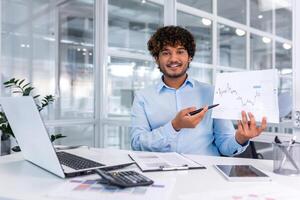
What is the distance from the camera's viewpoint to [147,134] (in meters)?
1.54

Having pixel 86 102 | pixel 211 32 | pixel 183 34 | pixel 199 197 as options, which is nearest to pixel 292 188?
pixel 199 197

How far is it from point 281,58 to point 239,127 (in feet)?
5.74

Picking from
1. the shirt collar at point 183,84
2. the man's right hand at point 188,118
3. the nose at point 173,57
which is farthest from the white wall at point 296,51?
the man's right hand at point 188,118

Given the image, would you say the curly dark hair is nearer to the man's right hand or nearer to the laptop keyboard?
the man's right hand

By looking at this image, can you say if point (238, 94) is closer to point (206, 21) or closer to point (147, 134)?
point (147, 134)

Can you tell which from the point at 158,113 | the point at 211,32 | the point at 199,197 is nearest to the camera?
the point at 199,197

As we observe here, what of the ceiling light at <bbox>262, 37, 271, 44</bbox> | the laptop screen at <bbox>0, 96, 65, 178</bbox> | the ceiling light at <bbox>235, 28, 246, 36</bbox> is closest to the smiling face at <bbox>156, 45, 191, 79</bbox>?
the laptop screen at <bbox>0, 96, 65, 178</bbox>

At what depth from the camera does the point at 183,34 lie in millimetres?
1787

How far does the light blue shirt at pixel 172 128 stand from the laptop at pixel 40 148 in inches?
12.3

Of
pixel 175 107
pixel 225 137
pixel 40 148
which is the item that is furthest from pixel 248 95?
pixel 40 148

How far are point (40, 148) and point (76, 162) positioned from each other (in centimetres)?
15

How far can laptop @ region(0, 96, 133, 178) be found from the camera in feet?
2.97

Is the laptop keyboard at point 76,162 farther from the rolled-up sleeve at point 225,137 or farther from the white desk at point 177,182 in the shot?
the rolled-up sleeve at point 225,137

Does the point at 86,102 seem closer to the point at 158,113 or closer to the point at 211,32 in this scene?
the point at 211,32
